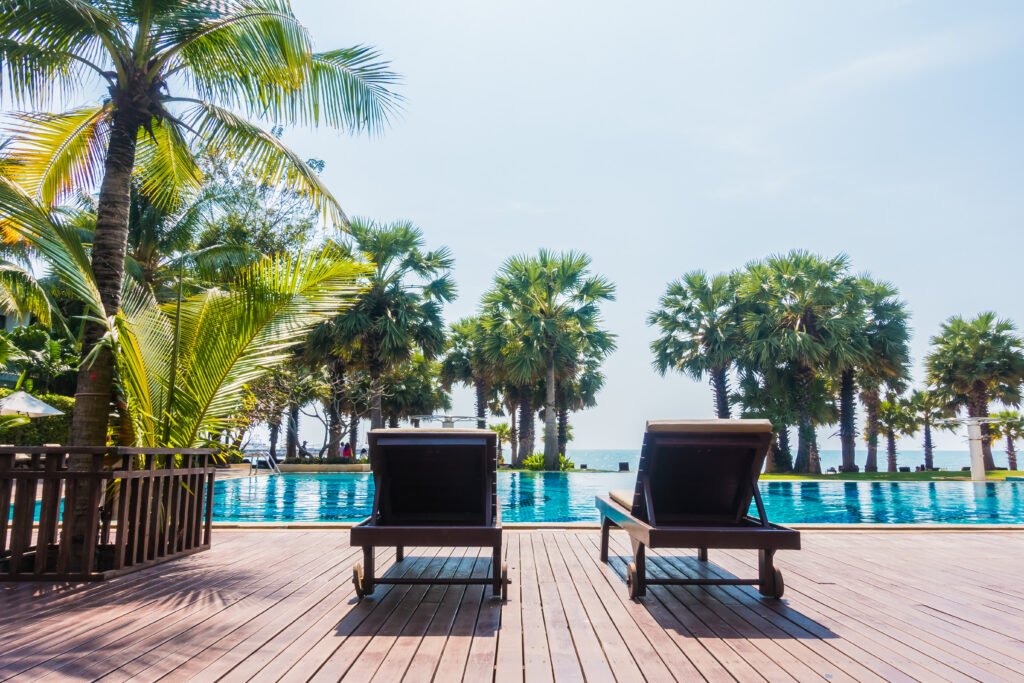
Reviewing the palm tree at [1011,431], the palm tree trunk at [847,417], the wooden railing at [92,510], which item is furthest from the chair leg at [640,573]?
the palm tree at [1011,431]

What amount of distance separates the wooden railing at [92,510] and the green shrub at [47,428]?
14366 millimetres

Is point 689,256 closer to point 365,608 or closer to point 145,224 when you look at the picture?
point 145,224

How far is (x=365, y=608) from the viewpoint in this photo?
11.1ft

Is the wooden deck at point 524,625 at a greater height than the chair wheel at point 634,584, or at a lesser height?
lesser

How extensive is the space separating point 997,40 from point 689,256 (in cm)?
1806

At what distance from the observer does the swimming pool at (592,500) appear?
37.7ft

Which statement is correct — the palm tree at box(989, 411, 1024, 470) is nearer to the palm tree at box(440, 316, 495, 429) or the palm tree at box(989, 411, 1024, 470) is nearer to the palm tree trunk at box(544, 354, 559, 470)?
the palm tree trunk at box(544, 354, 559, 470)

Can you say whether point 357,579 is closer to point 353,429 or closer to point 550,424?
point 550,424

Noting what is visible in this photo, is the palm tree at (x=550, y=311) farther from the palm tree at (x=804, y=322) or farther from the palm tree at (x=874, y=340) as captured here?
the palm tree at (x=874, y=340)

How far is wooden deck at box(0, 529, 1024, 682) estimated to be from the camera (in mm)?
2408

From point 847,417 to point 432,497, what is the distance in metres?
26.6

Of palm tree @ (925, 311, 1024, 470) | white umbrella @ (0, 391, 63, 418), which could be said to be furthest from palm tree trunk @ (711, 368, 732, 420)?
white umbrella @ (0, 391, 63, 418)

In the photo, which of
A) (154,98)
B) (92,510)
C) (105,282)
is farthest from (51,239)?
(92,510)

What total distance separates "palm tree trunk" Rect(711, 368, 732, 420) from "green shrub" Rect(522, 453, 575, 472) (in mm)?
6684
